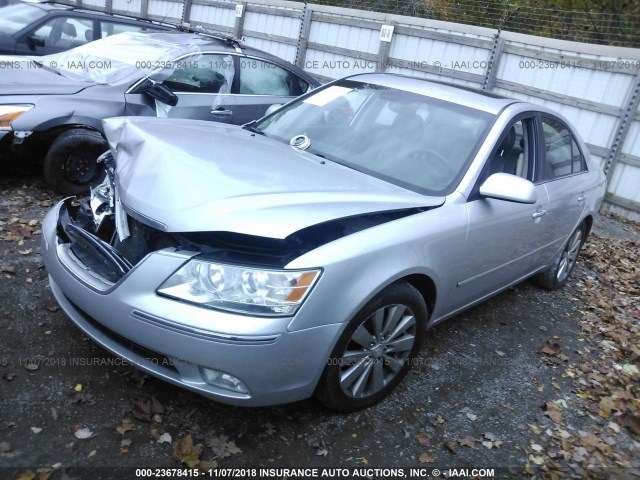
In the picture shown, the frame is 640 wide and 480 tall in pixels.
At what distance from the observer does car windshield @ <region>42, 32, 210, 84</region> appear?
564 cm

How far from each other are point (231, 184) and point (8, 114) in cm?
296

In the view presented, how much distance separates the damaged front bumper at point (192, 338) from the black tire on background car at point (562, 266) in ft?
10.9

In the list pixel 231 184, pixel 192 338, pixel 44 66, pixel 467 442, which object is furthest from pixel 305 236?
pixel 44 66

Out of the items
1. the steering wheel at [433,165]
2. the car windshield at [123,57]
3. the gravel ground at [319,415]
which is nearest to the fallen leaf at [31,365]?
the gravel ground at [319,415]

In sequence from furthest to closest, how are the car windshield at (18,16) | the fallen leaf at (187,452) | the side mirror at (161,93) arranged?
the car windshield at (18,16) < the side mirror at (161,93) < the fallen leaf at (187,452)

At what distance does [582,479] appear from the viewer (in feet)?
9.64

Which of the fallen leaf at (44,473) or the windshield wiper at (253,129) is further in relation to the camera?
the windshield wiper at (253,129)

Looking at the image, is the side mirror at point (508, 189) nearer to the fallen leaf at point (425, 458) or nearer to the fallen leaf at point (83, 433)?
the fallen leaf at point (425, 458)

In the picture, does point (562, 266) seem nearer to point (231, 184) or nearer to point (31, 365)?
point (231, 184)

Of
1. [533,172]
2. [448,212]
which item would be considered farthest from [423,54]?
[448,212]

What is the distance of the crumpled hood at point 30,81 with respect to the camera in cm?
485

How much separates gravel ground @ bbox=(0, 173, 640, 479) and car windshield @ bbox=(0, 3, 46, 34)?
4.60m

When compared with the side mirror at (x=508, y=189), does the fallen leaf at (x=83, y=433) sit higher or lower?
lower

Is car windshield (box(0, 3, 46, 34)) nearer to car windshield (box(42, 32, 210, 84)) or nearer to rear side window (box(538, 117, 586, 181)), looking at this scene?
car windshield (box(42, 32, 210, 84))
